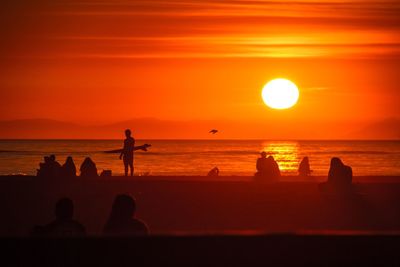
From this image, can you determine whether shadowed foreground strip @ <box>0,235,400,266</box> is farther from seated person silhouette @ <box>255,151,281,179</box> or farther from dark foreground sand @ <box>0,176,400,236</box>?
seated person silhouette @ <box>255,151,281,179</box>

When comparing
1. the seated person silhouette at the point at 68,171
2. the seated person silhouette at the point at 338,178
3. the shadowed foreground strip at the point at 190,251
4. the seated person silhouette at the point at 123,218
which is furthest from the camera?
the seated person silhouette at the point at 68,171

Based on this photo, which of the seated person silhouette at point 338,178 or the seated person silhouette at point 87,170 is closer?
the seated person silhouette at point 338,178

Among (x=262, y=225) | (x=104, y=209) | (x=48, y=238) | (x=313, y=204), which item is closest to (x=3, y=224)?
(x=104, y=209)

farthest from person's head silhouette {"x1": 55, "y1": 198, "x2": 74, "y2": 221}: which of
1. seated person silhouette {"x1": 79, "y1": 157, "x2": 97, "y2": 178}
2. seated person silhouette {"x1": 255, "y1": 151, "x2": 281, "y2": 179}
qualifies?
seated person silhouette {"x1": 255, "y1": 151, "x2": 281, "y2": 179}

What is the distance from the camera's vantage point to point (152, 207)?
17828 mm

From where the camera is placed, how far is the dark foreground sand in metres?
15.1

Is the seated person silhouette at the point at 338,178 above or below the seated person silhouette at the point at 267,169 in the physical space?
below

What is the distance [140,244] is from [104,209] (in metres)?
13.7

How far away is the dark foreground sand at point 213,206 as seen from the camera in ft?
49.5

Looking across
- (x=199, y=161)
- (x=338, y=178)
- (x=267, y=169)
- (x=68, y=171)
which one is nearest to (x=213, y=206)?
(x=338, y=178)

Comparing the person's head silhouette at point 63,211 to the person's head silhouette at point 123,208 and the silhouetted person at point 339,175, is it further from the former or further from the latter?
the silhouetted person at point 339,175

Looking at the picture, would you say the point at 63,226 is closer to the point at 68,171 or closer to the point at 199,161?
the point at 68,171

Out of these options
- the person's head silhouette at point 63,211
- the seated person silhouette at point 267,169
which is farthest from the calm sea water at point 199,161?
the person's head silhouette at point 63,211

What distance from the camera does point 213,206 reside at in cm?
1795
